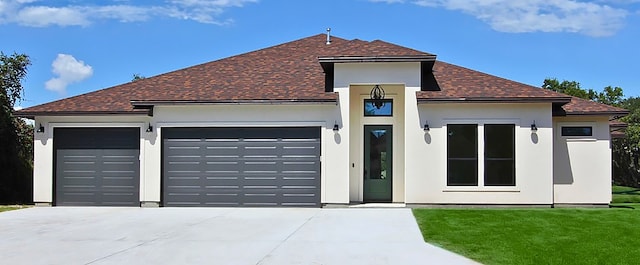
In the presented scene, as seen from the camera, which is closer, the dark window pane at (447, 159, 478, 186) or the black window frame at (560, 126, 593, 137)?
the dark window pane at (447, 159, 478, 186)

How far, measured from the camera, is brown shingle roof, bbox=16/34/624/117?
1575cm

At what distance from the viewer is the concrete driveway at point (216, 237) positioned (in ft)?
28.3

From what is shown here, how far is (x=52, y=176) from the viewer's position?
1675cm

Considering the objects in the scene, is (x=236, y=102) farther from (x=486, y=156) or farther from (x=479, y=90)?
(x=486, y=156)

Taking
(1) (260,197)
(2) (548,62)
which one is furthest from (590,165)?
(2) (548,62)

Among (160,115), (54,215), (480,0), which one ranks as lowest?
(54,215)

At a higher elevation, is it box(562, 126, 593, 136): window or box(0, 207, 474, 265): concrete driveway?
box(562, 126, 593, 136): window

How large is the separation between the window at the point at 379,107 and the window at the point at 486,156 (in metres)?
1.88

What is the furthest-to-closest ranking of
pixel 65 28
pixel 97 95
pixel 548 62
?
pixel 548 62
pixel 65 28
pixel 97 95

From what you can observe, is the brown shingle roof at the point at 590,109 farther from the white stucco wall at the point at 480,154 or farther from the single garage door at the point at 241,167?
the single garage door at the point at 241,167

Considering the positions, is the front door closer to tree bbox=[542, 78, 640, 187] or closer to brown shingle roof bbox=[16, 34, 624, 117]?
brown shingle roof bbox=[16, 34, 624, 117]

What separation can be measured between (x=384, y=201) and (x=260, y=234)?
6569 millimetres

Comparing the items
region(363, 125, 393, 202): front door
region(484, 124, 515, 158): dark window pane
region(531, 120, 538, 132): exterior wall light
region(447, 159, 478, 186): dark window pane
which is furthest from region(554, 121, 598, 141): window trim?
region(363, 125, 393, 202): front door

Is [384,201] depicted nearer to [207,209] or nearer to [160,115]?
[207,209]
